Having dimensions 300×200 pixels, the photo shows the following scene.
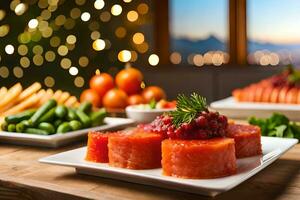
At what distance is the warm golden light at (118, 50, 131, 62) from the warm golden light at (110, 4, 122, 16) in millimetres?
340

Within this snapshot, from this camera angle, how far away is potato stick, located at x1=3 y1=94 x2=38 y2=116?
1.62 metres

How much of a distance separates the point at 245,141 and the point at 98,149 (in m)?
0.33

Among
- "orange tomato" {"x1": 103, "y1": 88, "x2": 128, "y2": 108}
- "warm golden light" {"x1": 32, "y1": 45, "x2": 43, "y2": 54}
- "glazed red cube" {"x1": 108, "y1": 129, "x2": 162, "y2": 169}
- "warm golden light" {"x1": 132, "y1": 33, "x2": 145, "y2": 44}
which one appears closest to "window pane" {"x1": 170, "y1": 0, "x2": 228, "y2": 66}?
"warm golden light" {"x1": 132, "y1": 33, "x2": 145, "y2": 44}

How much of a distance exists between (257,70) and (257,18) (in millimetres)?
471

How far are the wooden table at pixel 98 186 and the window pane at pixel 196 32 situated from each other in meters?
3.14

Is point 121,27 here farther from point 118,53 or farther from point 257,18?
point 257,18

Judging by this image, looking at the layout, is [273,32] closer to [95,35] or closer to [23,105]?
[95,35]

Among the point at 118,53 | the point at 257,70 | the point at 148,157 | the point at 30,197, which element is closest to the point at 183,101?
the point at 148,157

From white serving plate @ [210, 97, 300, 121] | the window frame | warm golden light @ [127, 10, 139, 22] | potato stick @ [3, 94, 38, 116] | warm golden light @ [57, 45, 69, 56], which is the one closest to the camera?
potato stick @ [3, 94, 38, 116]

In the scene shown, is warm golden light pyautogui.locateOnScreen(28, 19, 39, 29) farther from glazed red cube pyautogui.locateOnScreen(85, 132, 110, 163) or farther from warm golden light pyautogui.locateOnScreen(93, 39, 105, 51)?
glazed red cube pyautogui.locateOnScreen(85, 132, 110, 163)

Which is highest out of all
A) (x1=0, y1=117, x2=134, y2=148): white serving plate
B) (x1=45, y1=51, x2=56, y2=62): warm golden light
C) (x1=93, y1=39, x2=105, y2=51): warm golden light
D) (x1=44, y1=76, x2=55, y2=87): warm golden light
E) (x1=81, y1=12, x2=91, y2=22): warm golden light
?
(x1=81, y1=12, x2=91, y2=22): warm golden light

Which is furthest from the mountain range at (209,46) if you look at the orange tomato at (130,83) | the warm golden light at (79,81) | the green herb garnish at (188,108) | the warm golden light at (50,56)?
the green herb garnish at (188,108)

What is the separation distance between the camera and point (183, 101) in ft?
3.46

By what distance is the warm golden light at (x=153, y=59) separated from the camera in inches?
172
